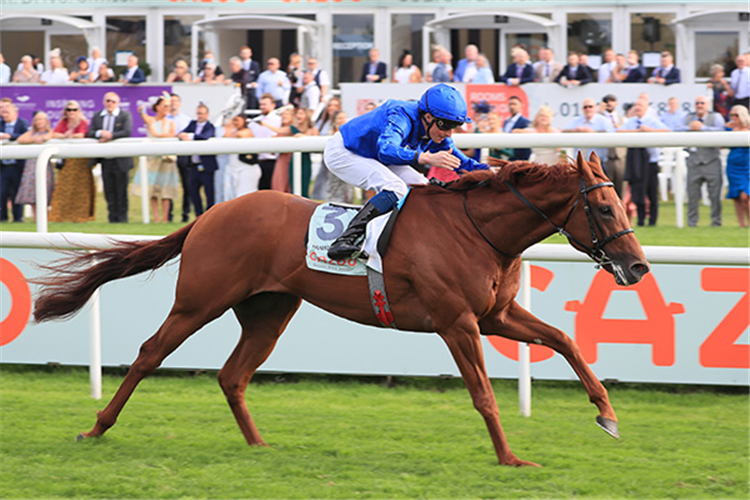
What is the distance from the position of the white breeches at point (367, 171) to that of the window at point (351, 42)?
12.3 meters

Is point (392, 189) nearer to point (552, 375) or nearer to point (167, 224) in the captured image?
point (552, 375)

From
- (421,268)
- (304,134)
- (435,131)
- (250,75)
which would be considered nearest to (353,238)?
(421,268)

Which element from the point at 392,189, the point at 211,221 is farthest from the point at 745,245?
the point at 211,221

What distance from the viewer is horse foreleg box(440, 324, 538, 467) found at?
14.9 feet

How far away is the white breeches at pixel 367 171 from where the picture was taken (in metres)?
4.87

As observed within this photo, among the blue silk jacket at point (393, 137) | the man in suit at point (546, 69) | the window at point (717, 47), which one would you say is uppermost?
the window at point (717, 47)

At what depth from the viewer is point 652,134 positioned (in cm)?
568

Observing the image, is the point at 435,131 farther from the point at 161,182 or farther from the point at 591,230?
the point at 161,182

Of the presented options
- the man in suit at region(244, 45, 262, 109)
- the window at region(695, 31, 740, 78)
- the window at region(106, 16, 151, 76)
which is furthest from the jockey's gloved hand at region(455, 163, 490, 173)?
the window at region(106, 16, 151, 76)

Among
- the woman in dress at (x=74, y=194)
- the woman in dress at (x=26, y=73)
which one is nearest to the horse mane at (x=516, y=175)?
the woman in dress at (x=74, y=194)

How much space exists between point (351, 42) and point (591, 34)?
373cm

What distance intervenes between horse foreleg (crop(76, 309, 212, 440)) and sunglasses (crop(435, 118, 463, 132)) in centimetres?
137

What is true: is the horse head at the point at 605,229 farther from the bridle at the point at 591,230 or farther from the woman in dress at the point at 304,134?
the woman in dress at the point at 304,134

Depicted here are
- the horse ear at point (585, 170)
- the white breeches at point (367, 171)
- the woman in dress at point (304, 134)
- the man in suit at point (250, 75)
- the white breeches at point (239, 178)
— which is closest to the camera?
the horse ear at point (585, 170)
